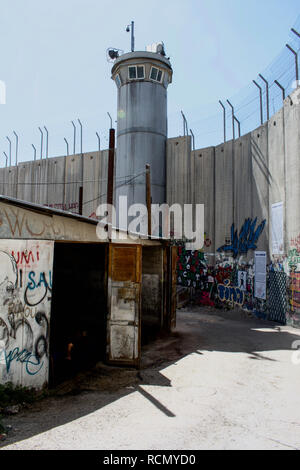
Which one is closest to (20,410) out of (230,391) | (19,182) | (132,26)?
(230,391)

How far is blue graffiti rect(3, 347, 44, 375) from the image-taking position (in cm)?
596

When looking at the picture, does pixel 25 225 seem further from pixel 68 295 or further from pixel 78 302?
pixel 68 295

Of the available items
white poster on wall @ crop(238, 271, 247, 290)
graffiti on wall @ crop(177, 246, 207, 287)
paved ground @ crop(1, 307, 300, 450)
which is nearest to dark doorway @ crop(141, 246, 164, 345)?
paved ground @ crop(1, 307, 300, 450)

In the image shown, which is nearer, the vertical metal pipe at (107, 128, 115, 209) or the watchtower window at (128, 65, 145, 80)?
the vertical metal pipe at (107, 128, 115, 209)

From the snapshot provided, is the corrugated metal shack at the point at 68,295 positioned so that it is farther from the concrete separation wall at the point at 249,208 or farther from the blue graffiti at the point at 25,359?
the concrete separation wall at the point at 249,208

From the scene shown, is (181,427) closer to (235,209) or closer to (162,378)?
(162,378)

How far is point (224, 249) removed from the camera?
19.3 meters

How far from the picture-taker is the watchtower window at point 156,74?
76.6 feet

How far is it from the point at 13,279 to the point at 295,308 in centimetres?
1157

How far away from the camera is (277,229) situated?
591 inches

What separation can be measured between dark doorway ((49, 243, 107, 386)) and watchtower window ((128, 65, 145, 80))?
1540 cm

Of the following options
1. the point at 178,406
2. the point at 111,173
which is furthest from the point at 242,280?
the point at 178,406

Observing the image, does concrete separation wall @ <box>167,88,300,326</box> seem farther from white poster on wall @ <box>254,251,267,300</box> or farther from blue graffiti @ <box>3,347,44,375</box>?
blue graffiti @ <box>3,347,44,375</box>

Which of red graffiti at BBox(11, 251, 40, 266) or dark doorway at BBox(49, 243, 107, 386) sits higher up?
red graffiti at BBox(11, 251, 40, 266)
